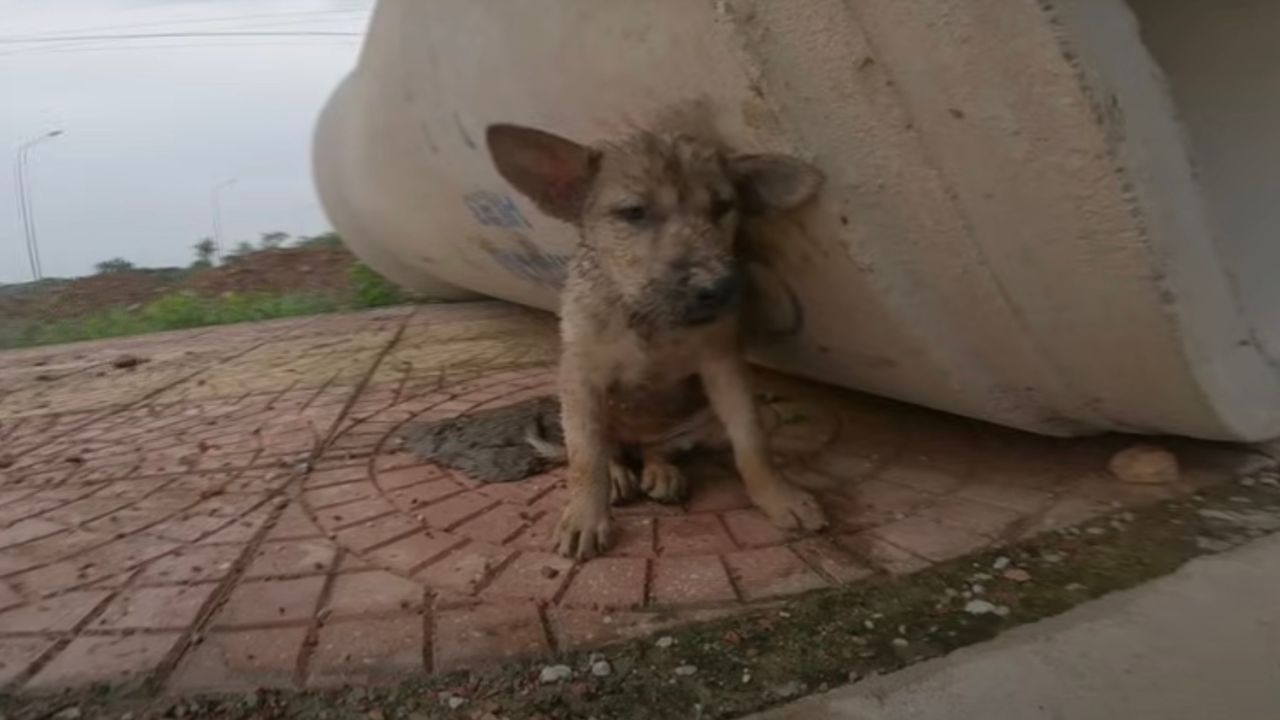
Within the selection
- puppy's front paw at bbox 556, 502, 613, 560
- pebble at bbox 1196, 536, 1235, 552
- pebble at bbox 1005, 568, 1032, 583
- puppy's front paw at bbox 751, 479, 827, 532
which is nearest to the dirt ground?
puppy's front paw at bbox 556, 502, 613, 560

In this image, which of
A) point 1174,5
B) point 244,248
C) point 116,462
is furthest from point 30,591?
point 244,248

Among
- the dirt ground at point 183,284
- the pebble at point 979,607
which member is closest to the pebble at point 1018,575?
the pebble at point 979,607

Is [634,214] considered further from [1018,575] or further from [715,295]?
[1018,575]

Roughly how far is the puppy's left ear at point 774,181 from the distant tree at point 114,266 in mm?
6649

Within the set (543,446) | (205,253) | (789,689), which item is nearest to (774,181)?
(789,689)

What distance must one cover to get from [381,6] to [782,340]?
194 centimetres

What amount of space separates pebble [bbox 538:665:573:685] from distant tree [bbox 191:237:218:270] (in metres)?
6.80

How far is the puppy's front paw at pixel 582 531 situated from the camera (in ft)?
7.68

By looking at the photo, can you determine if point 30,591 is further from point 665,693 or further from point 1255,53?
point 1255,53

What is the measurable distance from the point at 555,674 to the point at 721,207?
105cm

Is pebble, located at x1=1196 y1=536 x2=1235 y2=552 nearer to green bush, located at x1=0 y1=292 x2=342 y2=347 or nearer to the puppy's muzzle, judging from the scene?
the puppy's muzzle

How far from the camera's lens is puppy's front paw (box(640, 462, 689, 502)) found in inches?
105

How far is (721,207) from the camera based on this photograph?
2.30m

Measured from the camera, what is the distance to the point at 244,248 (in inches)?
333
